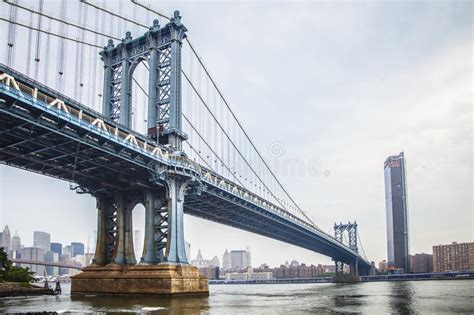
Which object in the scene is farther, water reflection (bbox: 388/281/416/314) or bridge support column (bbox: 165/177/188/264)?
bridge support column (bbox: 165/177/188/264)

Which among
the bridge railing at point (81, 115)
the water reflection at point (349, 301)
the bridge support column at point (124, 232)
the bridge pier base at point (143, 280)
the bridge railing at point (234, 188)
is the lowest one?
the water reflection at point (349, 301)

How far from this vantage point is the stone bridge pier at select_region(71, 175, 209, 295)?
185ft

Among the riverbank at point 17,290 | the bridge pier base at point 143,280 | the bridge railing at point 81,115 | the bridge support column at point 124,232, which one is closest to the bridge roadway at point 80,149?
the bridge railing at point 81,115

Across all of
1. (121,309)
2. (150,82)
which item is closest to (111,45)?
(150,82)

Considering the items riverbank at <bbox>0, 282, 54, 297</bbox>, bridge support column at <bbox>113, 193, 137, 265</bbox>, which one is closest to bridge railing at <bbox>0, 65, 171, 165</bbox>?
bridge support column at <bbox>113, 193, 137, 265</bbox>

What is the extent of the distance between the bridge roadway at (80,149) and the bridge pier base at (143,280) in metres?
9.38

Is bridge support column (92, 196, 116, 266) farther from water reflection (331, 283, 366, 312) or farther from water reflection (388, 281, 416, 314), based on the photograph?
water reflection (388, 281, 416, 314)

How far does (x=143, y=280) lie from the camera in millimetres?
56500

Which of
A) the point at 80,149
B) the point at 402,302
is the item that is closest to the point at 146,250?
the point at 80,149

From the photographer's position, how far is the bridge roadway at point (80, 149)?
39.8m

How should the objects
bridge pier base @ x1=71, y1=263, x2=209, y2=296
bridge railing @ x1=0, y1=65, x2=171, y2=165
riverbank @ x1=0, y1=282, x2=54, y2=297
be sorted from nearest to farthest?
bridge railing @ x1=0, y1=65, x2=171, y2=165, bridge pier base @ x1=71, y1=263, x2=209, y2=296, riverbank @ x1=0, y1=282, x2=54, y2=297

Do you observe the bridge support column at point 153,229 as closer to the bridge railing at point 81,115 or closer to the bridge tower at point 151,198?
the bridge tower at point 151,198

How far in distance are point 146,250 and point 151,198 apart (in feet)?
20.0

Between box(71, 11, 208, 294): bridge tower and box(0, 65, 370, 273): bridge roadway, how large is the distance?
185cm
